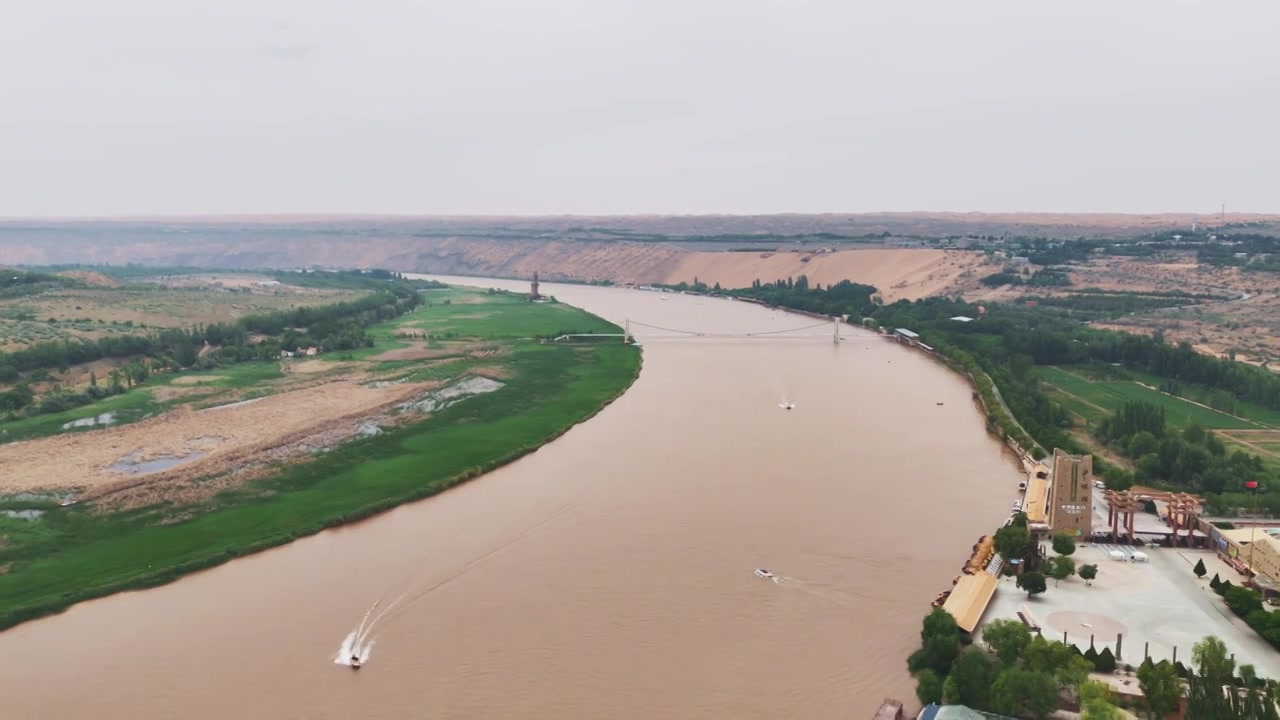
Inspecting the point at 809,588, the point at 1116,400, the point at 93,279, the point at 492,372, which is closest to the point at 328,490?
the point at 809,588

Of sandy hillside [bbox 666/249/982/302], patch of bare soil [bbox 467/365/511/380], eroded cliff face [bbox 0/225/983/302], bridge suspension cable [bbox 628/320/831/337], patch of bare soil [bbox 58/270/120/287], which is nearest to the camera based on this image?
patch of bare soil [bbox 467/365/511/380]

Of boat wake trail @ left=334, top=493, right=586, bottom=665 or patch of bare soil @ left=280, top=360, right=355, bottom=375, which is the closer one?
boat wake trail @ left=334, top=493, right=586, bottom=665

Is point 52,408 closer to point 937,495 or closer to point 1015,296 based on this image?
point 937,495

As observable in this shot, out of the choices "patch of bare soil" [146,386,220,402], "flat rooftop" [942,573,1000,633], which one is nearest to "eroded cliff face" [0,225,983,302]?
"patch of bare soil" [146,386,220,402]

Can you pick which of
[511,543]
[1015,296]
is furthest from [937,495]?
[1015,296]

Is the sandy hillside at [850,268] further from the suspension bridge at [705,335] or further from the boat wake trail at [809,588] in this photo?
the boat wake trail at [809,588]

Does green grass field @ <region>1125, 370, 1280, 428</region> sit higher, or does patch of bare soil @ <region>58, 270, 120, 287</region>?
patch of bare soil @ <region>58, 270, 120, 287</region>

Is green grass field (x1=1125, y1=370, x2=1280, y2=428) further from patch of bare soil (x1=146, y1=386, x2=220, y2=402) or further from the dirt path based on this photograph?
patch of bare soil (x1=146, y1=386, x2=220, y2=402)
